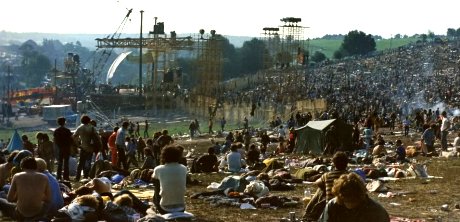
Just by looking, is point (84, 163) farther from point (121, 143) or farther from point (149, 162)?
point (121, 143)

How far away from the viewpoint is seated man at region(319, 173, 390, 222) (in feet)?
24.4

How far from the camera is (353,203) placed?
7480 mm

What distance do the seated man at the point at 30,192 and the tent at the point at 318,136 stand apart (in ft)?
61.8

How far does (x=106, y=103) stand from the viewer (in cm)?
9600

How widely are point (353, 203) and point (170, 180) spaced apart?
445 cm

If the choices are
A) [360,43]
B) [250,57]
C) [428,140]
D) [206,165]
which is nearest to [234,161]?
[206,165]

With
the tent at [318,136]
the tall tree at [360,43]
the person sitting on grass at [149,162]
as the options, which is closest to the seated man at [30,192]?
the person sitting on grass at [149,162]

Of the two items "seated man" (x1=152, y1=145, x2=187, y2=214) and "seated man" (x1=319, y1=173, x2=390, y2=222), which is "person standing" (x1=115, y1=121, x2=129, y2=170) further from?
"seated man" (x1=319, y1=173, x2=390, y2=222)

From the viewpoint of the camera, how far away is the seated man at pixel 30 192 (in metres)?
11.2

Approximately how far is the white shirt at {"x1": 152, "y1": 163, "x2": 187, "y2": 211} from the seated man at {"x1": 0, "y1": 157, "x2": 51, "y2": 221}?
134 centimetres

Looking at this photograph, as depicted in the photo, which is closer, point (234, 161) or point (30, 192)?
point (30, 192)

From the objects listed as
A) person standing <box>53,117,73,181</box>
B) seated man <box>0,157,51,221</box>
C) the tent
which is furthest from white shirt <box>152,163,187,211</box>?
the tent

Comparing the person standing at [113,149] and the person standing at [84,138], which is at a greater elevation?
the person standing at [84,138]

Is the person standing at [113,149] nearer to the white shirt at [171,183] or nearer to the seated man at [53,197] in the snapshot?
the seated man at [53,197]
